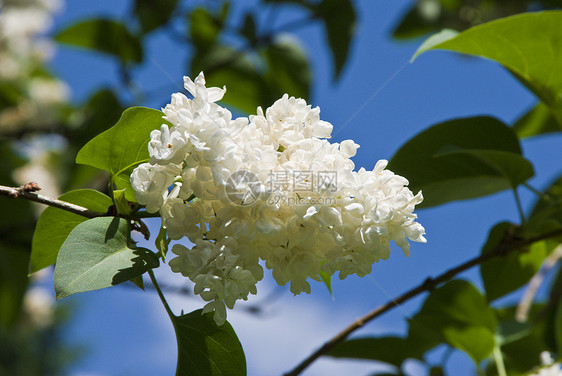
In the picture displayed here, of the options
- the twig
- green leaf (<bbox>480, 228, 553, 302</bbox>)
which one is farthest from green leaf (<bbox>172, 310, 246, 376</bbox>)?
the twig

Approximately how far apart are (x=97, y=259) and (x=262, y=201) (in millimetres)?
186

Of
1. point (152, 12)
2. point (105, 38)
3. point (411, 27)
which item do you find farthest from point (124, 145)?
point (411, 27)

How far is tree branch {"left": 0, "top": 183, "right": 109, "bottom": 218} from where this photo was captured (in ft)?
2.11

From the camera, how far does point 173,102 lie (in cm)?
58

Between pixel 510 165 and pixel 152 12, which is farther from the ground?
pixel 152 12

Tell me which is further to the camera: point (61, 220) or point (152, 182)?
point (61, 220)

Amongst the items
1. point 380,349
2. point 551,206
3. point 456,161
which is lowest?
point 380,349

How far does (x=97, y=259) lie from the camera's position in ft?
1.87

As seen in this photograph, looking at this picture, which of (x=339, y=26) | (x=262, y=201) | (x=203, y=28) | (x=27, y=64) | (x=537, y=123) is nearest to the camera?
(x=262, y=201)

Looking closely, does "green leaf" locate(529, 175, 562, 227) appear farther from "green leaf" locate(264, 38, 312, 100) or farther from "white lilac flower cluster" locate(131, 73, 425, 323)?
"green leaf" locate(264, 38, 312, 100)

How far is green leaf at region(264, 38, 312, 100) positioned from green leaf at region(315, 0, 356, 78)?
18cm

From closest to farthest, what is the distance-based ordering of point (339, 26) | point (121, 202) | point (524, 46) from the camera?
point (121, 202), point (524, 46), point (339, 26)

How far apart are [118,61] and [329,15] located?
77cm

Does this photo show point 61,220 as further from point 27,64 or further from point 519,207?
point 27,64
